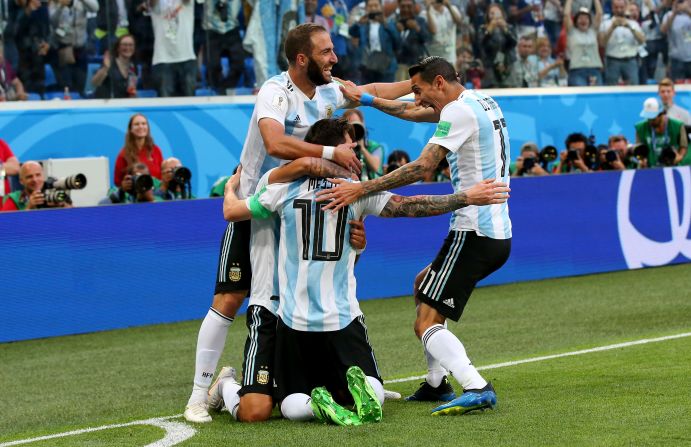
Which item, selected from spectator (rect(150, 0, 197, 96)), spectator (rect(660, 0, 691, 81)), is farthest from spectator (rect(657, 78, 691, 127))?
spectator (rect(150, 0, 197, 96))

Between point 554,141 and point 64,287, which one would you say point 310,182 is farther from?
point 554,141

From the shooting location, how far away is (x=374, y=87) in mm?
7938

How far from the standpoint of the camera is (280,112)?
6.98 metres

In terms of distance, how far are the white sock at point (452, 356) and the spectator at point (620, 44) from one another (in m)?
14.1

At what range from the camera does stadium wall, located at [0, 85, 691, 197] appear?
1451 cm

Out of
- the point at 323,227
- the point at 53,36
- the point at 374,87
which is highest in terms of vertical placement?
the point at 53,36

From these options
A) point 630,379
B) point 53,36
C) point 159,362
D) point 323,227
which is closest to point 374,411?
point 323,227

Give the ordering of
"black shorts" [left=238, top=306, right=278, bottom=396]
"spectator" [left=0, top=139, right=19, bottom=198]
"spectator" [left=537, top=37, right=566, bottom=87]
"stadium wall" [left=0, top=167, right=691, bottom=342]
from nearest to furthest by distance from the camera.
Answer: "black shorts" [left=238, top=306, right=278, bottom=396], "stadium wall" [left=0, top=167, right=691, bottom=342], "spectator" [left=0, top=139, right=19, bottom=198], "spectator" [left=537, top=37, right=566, bottom=87]

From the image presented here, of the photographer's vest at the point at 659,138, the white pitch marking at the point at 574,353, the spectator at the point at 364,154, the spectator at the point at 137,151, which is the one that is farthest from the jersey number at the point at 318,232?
the photographer's vest at the point at 659,138

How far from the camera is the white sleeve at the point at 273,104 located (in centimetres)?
695

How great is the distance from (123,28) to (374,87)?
7.49 m

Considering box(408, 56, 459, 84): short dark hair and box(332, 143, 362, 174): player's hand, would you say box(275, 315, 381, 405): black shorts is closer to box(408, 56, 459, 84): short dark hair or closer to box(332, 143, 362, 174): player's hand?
box(332, 143, 362, 174): player's hand

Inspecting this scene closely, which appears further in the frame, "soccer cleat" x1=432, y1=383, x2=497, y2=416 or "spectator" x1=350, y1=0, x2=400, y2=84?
"spectator" x1=350, y1=0, x2=400, y2=84

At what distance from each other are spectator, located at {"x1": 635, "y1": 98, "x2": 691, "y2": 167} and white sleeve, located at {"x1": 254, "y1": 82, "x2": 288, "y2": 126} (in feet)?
32.1
